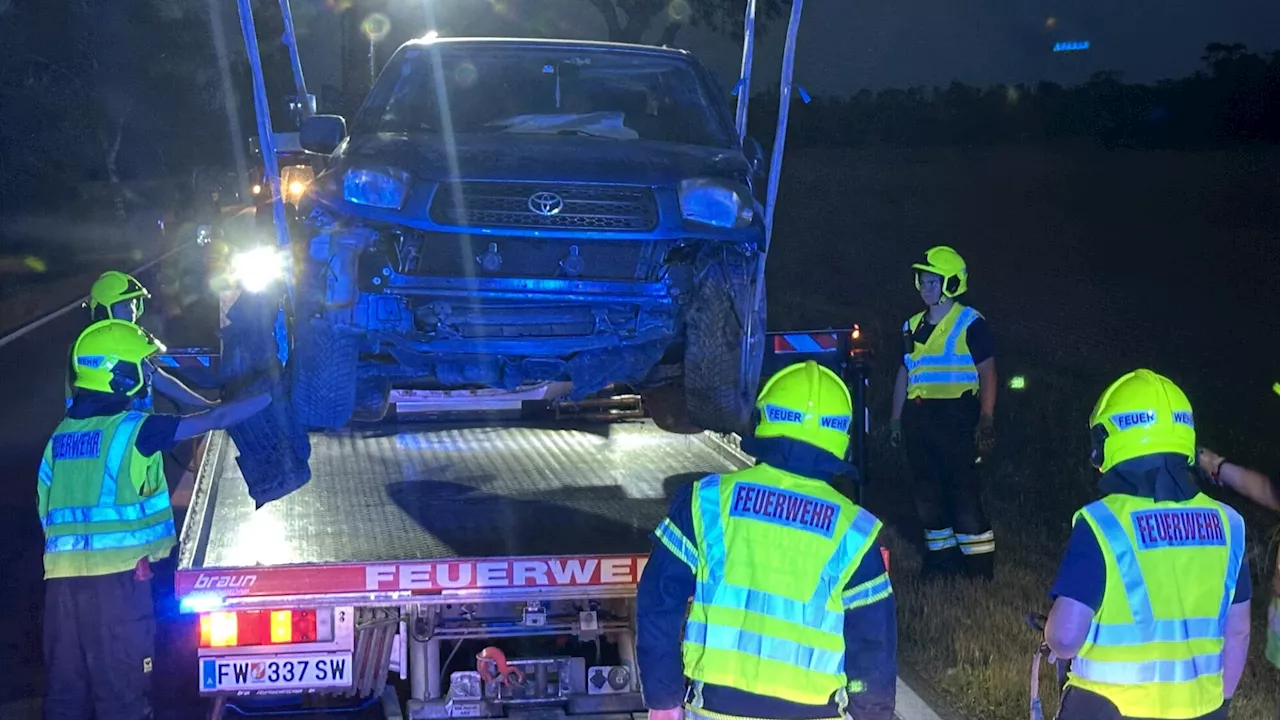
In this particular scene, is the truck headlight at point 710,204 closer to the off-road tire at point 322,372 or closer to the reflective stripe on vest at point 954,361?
the off-road tire at point 322,372

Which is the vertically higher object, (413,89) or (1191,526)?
(413,89)

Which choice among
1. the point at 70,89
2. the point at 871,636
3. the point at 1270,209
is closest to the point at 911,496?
the point at 871,636

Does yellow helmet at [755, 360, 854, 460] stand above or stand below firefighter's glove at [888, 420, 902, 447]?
above

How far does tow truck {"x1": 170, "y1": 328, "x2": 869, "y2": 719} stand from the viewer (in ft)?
15.0

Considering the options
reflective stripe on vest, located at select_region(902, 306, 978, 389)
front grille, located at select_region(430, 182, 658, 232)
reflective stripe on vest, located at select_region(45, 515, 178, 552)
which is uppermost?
front grille, located at select_region(430, 182, 658, 232)

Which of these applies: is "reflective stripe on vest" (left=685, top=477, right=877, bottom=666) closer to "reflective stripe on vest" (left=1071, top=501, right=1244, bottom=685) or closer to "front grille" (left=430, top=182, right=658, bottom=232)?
"reflective stripe on vest" (left=1071, top=501, right=1244, bottom=685)

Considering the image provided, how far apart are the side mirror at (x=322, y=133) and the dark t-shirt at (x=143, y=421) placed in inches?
69.2

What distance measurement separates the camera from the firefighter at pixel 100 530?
15.8ft

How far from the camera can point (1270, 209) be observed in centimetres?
3400

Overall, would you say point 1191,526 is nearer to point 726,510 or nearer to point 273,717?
point 726,510

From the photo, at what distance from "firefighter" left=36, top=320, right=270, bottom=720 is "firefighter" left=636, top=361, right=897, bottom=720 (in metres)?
2.16

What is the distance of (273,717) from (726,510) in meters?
A: 2.30

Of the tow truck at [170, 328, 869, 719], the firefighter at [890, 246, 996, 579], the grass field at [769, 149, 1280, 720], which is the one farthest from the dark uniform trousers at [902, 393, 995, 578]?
the tow truck at [170, 328, 869, 719]

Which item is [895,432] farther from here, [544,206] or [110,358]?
[110,358]
